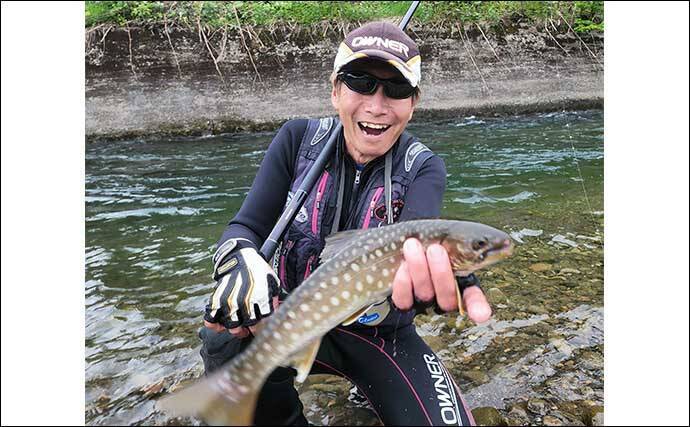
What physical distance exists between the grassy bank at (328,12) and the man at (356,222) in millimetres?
13750

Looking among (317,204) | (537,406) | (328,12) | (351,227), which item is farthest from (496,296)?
(328,12)

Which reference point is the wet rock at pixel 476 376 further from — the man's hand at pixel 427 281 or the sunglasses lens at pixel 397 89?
the sunglasses lens at pixel 397 89

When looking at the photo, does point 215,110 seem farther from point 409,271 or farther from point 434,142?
point 409,271

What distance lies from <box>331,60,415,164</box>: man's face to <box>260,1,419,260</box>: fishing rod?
0.13 m

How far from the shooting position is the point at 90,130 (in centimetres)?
1336

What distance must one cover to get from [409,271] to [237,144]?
11.2m

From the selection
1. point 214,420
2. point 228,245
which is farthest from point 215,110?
point 214,420

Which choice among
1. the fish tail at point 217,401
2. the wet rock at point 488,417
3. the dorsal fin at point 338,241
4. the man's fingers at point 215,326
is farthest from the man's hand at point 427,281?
the wet rock at point 488,417

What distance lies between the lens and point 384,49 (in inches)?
110

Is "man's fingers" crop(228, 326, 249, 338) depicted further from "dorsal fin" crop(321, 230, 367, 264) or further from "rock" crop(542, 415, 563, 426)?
"rock" crop(542, 415, 563, 426)

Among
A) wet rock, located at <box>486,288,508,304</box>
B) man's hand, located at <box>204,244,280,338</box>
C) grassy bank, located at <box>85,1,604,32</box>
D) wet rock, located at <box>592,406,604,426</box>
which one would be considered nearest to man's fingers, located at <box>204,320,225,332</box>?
man's hand, located at <box>204,244,280,338</box>

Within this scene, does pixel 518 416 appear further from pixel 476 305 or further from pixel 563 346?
pixel 476 305

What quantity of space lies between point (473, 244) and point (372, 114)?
1024 mm

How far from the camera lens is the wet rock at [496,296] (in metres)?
4.62
